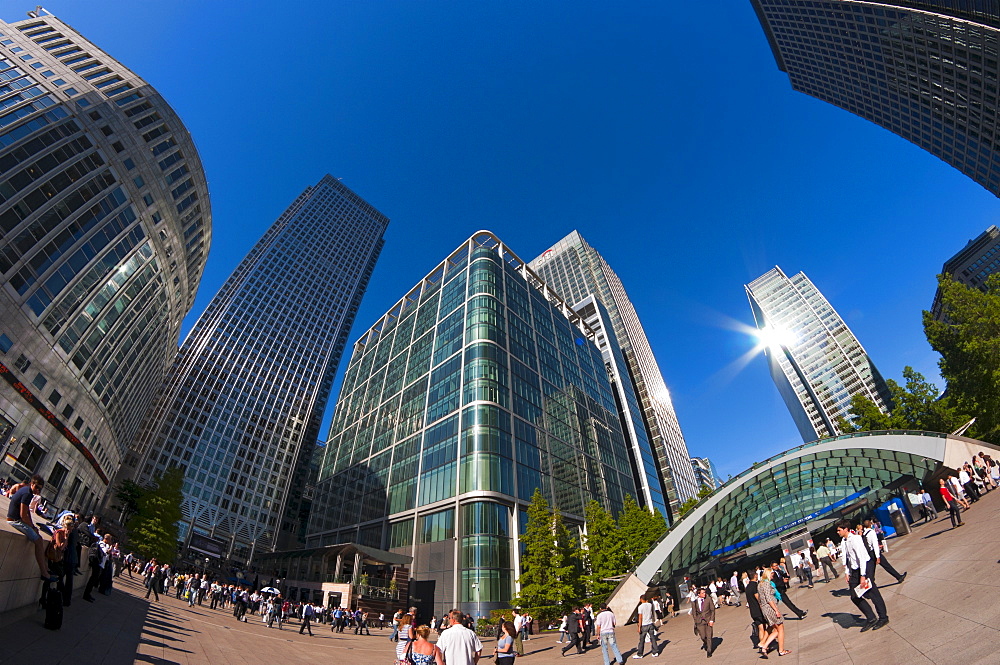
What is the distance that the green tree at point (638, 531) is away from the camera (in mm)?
37062

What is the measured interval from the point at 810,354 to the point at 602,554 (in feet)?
500

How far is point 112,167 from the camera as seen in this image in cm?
4041

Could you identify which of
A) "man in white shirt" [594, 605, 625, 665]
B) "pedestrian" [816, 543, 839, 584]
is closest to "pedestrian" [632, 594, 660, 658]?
"man in white shirt" [594, 605, 625, 665]

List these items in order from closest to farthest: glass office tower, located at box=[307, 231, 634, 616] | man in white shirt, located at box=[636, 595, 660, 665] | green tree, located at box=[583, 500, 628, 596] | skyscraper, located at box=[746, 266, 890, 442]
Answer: man in white shirt, located at box=[636, 595, 660, 665] < green tree, located at box=[583, 500, 628, 596] < glass office tower, located at box=[307, 231, 634, 616] < skyscraper, located at box=[746, 266, 890, 442]

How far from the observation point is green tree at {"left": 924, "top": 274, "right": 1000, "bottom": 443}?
3019 centimetres

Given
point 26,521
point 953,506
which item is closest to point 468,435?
point 953,506

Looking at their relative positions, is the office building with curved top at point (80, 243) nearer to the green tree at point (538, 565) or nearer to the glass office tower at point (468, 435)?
the glass office tower at point (468, 435)

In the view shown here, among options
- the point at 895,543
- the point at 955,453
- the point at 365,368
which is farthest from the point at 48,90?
the point at 955,453

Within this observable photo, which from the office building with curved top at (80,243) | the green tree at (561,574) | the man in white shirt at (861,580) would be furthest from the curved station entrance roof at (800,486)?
the office building with curved top at (80,243)

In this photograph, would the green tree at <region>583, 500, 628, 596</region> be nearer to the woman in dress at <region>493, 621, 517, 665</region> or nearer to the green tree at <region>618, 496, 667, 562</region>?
the green tree at <region>618, 496, 667, 562</region>

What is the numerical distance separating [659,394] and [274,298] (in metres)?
106

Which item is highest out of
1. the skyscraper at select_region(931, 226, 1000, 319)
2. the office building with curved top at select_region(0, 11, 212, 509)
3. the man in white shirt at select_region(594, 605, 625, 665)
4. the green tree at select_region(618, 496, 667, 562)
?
the skyscraper at select_region(931, 226, 1000, 319)

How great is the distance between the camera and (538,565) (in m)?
28.9

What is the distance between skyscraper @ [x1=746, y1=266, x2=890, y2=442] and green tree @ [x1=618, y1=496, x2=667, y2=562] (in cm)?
10811
